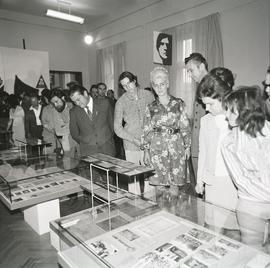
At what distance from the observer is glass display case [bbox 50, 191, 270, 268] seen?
129 centimetres

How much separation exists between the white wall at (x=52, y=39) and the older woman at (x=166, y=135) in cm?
740

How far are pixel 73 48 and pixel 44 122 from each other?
605cm

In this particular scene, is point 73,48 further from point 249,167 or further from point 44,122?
point 249,167

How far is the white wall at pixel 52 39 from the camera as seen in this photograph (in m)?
8.21

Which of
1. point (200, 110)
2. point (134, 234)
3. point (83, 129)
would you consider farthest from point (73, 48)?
point (134, 234)

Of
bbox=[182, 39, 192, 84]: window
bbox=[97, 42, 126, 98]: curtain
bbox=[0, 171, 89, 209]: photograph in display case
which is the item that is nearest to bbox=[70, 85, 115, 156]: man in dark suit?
bbox=[0, 171, 89, 209]: photograph in display case

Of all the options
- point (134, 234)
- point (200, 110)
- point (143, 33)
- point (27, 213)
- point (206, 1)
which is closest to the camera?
point (134, 234)

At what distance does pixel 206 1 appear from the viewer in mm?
6031

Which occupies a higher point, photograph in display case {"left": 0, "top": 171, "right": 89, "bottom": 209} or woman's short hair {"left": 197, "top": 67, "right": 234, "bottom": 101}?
woman's short hair {"left": 197, "top": 67, "right": 234, "bottom": 101}

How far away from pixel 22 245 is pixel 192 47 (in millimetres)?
5620

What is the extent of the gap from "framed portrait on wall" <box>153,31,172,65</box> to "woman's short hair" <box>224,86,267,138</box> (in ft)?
13.7

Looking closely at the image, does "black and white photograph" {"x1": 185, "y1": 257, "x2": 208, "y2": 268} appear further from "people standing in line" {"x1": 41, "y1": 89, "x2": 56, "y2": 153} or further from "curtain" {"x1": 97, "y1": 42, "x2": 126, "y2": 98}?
"curtain" {"x1": 97, "y1": 42, "x2": 126, "y2": 98}

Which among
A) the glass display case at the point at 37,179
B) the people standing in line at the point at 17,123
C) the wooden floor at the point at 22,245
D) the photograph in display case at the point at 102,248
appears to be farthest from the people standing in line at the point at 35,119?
the photograph in display case at the point at 102,248

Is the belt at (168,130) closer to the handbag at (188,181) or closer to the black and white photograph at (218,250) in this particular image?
the handbag at (188,181)
